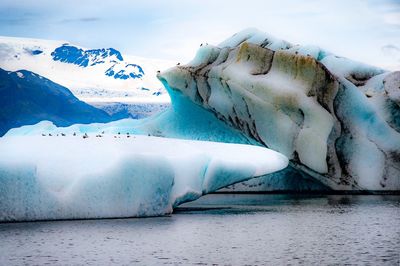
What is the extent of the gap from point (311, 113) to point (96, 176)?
11847 mm

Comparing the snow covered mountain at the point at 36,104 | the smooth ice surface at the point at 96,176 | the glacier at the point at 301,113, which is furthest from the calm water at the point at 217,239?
the snow covered mountain at the point at 36,104

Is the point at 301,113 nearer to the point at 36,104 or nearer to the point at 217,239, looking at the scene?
the point at 217,239

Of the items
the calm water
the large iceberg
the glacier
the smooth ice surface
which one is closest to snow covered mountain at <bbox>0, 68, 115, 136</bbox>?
the glacier

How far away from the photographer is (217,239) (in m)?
17.0

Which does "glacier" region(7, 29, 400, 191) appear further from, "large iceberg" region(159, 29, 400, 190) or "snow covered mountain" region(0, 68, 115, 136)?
"snow covered mountain" region(0, 68, 115, 136)

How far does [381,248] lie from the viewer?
1592 cm

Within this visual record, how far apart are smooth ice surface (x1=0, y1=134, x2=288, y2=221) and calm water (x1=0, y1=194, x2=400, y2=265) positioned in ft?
1.22

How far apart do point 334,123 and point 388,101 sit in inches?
105

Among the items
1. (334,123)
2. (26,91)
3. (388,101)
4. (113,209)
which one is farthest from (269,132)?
(26,91)

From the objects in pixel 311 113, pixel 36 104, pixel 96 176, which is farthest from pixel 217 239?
pixel 36 104

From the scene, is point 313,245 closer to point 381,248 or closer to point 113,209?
point 381,248

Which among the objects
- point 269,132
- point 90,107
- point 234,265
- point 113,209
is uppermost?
point 90,107

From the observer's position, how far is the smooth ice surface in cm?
1875

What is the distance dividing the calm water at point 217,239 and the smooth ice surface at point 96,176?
0.37 metres
